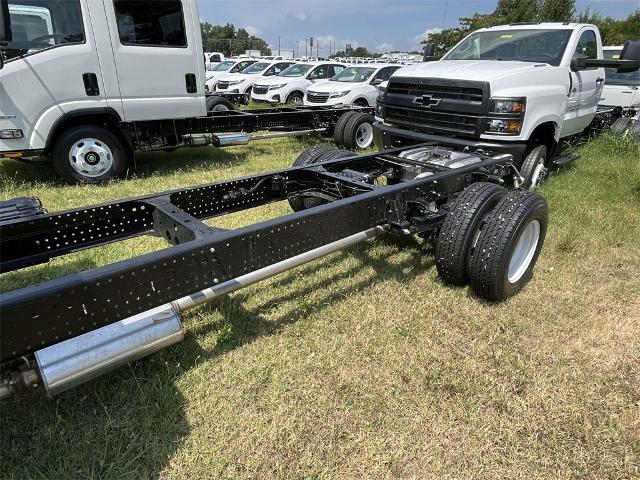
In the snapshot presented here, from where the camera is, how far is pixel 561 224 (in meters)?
4.74

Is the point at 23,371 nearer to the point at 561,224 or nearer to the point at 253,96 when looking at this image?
the point at 561,224

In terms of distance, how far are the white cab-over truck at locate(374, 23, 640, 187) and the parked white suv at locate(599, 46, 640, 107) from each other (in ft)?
10.6

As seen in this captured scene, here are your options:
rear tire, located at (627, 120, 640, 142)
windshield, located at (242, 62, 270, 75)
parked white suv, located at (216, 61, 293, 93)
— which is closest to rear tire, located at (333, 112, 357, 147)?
rear tire, located at (627, 120, 640, 142)

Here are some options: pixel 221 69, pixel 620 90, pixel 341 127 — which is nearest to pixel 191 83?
pixel 341 127

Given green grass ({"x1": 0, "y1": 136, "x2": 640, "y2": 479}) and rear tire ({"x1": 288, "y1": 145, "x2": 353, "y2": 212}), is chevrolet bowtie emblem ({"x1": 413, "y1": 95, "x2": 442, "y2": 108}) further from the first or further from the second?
green grass ({"x1": 0, "y1": 136, "x2": 640, "y2": 479})

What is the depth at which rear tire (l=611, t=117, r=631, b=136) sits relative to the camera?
8029 millimetres

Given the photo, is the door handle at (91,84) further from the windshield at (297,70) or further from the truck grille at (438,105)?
the windshield at (297,70)

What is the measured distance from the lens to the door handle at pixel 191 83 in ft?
21.5

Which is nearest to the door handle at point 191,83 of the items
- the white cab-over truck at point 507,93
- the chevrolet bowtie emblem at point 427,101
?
the white cab-over truck at point 507,93

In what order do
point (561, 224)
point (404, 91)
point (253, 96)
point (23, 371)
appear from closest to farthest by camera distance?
point (23, 371)
point (561, 224)
point (404, 91)
point (253, 96)

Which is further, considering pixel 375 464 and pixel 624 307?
pixel 624 307

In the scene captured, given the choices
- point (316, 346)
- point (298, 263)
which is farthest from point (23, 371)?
point (316, 346)

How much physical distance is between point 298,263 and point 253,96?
43.2 ft

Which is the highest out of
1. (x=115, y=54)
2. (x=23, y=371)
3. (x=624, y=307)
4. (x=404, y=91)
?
(x=115, y=54)
